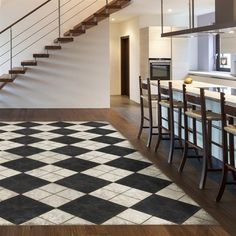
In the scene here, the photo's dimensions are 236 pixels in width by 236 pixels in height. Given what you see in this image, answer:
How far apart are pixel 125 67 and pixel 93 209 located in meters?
10.0

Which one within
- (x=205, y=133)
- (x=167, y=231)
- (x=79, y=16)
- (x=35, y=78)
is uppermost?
(x=79, y=16)

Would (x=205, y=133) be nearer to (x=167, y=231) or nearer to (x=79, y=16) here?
(x=167, y=231)

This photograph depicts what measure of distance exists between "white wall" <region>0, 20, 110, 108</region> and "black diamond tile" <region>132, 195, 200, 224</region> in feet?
21.3

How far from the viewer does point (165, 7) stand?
9086mm

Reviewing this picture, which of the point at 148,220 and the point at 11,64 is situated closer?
the point at 148,220

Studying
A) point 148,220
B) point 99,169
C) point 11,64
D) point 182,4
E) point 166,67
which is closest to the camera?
point 148,220

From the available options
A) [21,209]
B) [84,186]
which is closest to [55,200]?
[21,209]

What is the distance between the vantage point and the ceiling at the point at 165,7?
8305 mm

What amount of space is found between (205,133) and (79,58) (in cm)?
640

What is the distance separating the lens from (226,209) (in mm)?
3369

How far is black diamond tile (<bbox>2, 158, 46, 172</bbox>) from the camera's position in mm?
4609

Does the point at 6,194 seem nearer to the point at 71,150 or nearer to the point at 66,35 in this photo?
the point at 71,150

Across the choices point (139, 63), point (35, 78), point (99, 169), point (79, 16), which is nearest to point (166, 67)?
point (139, 63)

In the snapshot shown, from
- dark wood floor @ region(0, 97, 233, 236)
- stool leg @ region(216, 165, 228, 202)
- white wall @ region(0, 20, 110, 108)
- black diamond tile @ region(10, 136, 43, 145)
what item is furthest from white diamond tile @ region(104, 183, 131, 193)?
white wall @ region(0, 20, 110, 108)
